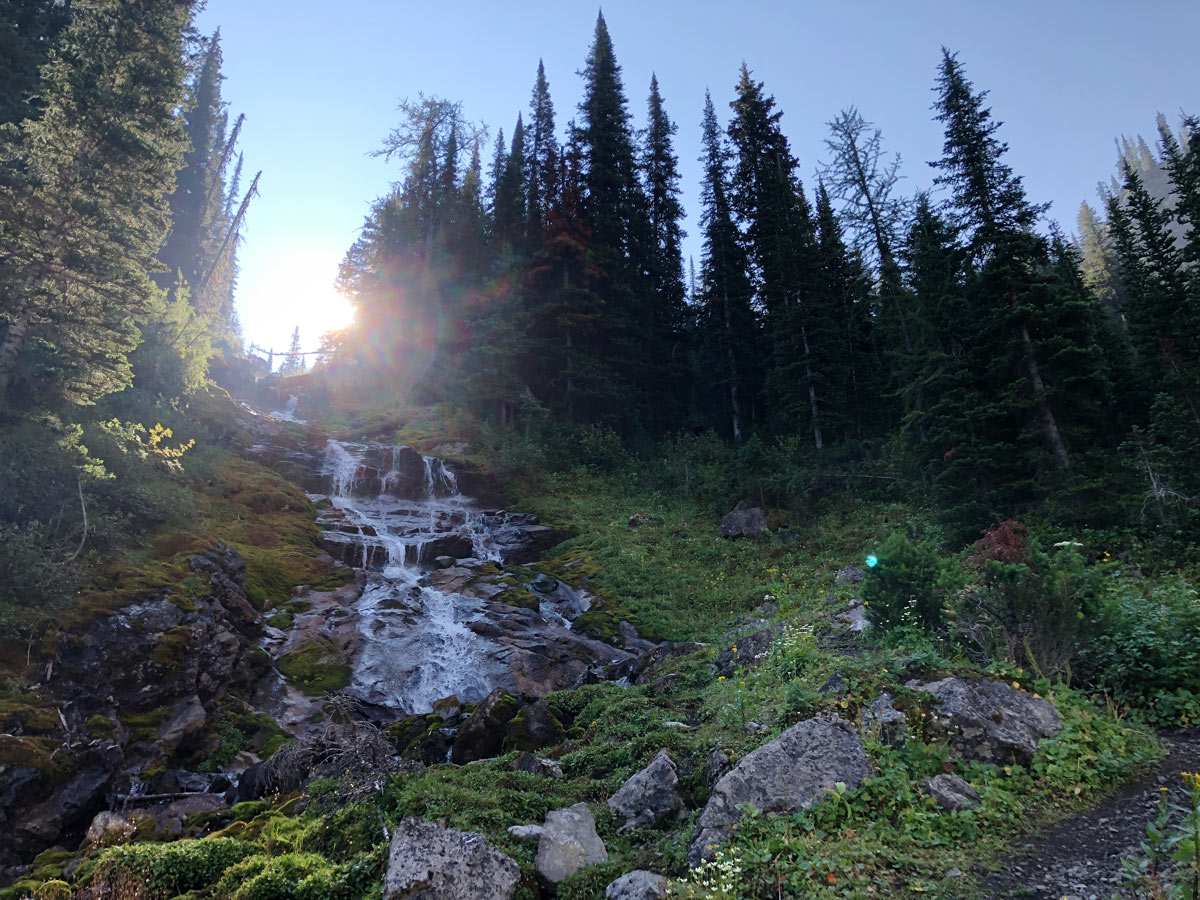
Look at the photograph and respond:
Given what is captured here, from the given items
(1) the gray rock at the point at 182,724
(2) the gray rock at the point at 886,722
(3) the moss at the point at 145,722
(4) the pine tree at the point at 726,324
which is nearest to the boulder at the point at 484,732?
(1) the gray rock at the point at 182,724

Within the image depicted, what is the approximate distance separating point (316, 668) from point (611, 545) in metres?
11.5

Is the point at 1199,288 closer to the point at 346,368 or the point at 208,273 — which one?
the point at 346,368

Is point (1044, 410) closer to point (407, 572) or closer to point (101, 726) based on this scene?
point (407, 572)

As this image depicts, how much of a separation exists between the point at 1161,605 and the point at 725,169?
35.7 metres

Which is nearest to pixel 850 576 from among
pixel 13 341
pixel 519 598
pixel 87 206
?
pixel 519 598

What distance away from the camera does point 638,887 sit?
192 inches

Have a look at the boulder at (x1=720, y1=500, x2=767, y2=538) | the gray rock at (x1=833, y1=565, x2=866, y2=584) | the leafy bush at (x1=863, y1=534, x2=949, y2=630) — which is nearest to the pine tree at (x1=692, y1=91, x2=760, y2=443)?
→ the boulder at (x1=720, y1=500, x2=767, y2=538)

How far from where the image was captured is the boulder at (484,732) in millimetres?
10445

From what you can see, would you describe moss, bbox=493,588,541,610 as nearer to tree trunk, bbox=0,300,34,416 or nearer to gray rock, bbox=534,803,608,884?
gray rock, bbox=534,803,608,884

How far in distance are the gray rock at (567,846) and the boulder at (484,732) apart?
4.63 metres

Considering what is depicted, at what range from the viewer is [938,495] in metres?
16.9

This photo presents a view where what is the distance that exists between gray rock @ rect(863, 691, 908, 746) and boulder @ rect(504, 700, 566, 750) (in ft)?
18.4

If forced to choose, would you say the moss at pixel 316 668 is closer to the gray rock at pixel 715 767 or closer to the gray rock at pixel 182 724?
the gray rock at pixel 182 724

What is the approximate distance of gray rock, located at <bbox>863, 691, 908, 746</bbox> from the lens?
20.3ft
